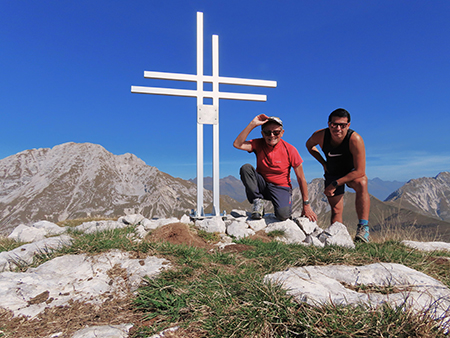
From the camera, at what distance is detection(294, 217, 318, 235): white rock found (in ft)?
20.5

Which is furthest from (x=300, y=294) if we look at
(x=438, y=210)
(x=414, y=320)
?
(x=438, y=210)

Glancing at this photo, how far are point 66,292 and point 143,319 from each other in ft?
3.75

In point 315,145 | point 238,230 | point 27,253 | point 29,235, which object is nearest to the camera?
point 27,253

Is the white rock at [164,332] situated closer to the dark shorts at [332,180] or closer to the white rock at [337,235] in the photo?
the white rock at [337,235]

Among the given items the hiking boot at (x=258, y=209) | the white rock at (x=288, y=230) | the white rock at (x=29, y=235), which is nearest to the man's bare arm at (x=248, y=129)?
the hiking boot at (x=258, y=209)

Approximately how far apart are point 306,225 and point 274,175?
1.45 meters

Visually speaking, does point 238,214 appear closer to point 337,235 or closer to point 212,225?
point 212,225

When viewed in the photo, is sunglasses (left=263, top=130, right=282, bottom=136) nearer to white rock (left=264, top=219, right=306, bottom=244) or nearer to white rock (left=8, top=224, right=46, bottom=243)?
white rock (left=264, top=219, right=306, bottom=244)

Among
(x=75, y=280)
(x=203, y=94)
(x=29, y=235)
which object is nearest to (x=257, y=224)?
(x=203, y=94)

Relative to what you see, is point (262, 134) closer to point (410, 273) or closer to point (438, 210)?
point (410, 273)

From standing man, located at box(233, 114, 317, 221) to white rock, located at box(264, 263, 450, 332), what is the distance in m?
3.84

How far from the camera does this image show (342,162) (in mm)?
5719

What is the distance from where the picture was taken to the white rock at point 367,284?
1.96 meters

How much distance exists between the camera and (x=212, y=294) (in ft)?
7.79
